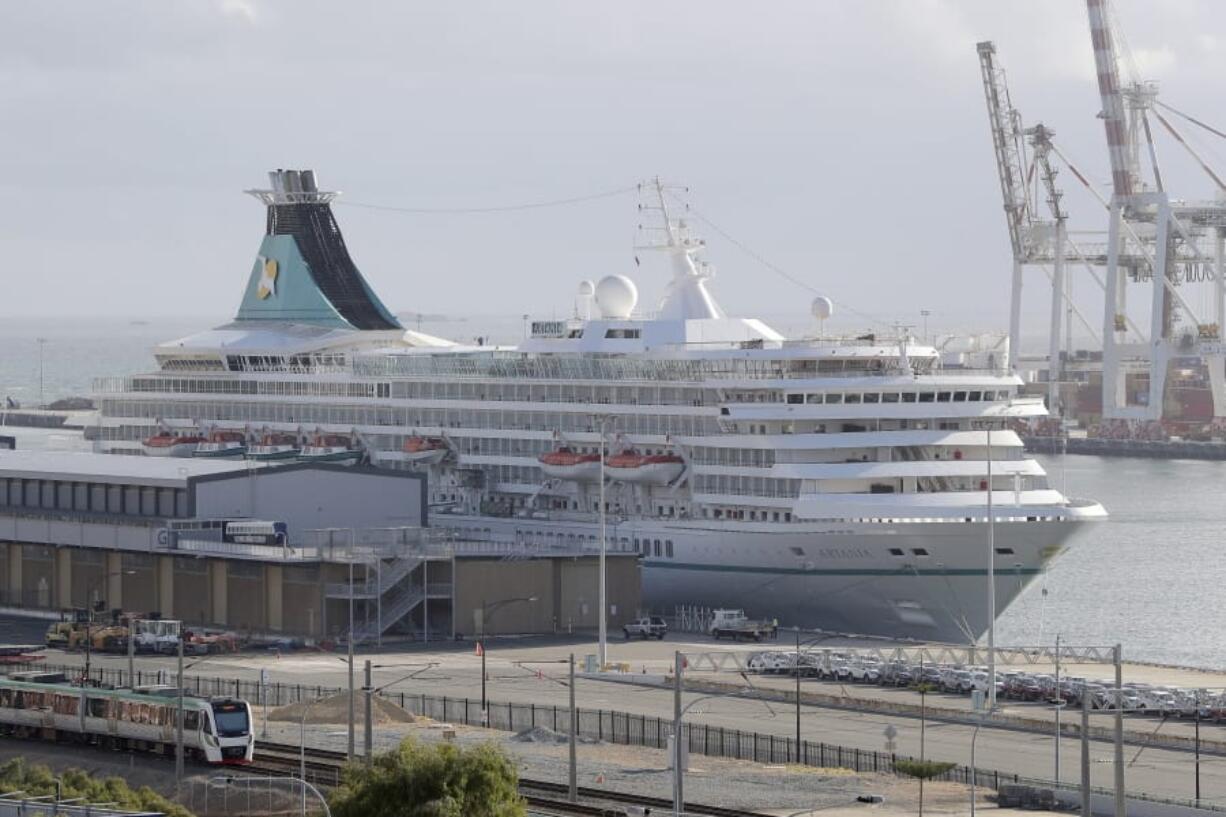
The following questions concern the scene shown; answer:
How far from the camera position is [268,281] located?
298 ft

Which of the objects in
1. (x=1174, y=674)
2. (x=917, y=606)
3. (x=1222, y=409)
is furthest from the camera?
(x=1222, y=409)

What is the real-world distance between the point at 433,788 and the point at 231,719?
869cm

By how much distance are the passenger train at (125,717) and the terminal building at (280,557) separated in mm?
13756

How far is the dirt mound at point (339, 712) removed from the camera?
163 ft

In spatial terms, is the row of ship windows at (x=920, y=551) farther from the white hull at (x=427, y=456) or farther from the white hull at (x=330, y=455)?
the white hull at (x=427, y=456)

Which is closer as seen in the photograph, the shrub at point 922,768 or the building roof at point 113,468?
the shrub at point 922,768

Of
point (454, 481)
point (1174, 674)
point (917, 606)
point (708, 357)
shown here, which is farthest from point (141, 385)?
point (1174, 674)

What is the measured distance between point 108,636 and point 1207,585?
37.6m

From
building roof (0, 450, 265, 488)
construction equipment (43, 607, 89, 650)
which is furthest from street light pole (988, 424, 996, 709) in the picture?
construction equipment (43, 607, 89, 650)

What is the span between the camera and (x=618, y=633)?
64688 millimetres

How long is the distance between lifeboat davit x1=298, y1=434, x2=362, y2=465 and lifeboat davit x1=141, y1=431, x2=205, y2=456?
4516 mm

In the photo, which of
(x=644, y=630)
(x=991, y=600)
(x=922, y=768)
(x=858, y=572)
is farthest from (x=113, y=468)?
(x=922, y=768)

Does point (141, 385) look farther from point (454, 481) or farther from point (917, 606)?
point (917, 606)

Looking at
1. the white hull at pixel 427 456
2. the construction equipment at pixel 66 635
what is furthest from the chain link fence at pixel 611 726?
the white hull at pixel 427 456
